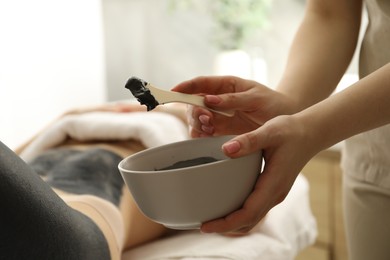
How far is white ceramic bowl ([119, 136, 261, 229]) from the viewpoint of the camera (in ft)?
1.96

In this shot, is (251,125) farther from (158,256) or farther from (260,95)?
(158,256)

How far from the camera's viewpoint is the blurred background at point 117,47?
220 centimetres

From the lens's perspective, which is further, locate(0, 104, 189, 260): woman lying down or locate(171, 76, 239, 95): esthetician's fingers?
locate(171, 76, 239, 95): esthetician's fingers

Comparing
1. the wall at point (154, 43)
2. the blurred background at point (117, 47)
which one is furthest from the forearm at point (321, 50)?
the wall at point (154, 43)

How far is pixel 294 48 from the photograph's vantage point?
0.98 m

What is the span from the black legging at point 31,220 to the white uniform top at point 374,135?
19.7 inches

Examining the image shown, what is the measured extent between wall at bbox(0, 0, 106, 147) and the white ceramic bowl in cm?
162

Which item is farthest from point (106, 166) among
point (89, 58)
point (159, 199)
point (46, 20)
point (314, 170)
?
point (89, 58)

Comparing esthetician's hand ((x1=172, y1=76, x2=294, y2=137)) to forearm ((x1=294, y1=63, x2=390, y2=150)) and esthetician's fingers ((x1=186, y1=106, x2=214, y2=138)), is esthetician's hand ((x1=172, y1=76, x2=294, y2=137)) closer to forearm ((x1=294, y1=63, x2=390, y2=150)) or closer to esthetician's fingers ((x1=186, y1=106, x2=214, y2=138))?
esthetician's fingers ((x1=186, y1=106, x2=214, y2=138))

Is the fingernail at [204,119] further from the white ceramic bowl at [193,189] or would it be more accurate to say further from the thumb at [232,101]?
the white ceramic bowl at [193,189]

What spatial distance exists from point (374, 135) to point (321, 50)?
7.6 inches

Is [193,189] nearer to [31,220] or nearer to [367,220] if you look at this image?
[31,220]

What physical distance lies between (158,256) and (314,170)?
105cm

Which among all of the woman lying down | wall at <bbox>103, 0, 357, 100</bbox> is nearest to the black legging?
the woman lying down
